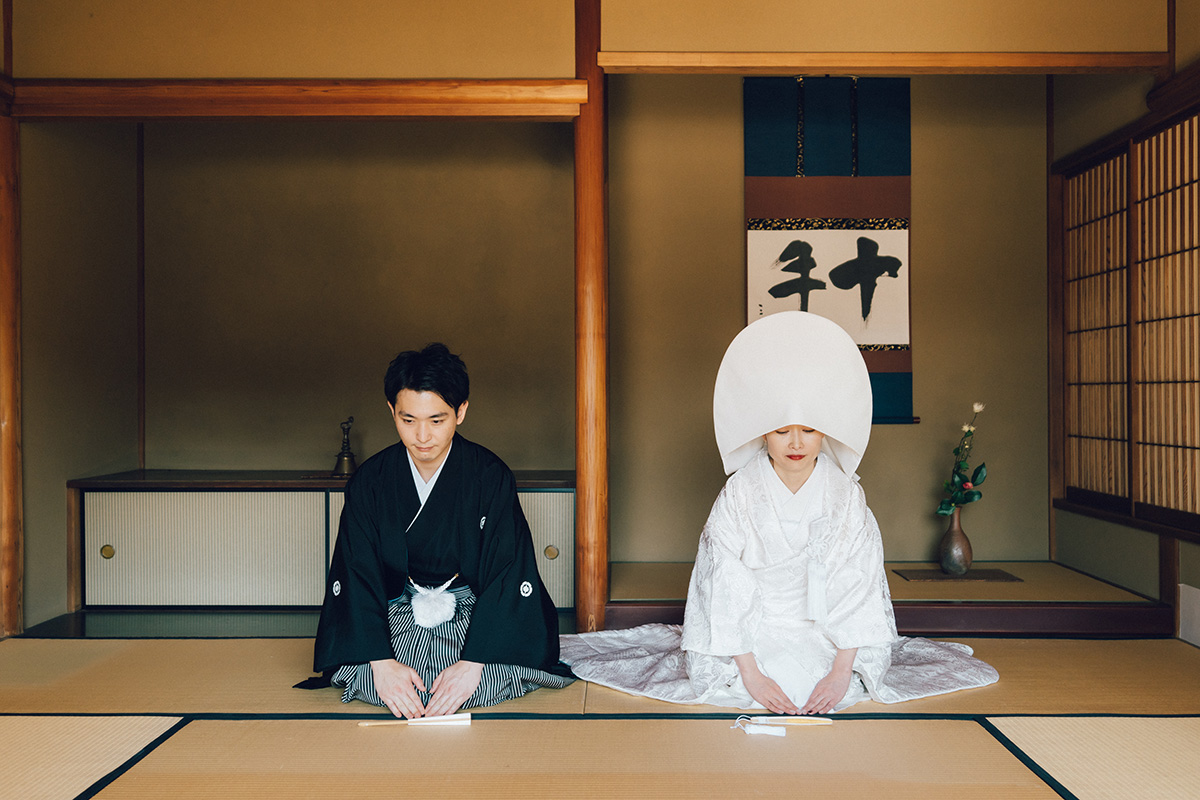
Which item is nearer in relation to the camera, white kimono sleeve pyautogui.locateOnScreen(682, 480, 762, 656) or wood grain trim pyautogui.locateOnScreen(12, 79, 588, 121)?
white kimono sleeve pyautogui.locateOnScreen(682, 480, 762, 656)

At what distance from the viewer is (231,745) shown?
210cm

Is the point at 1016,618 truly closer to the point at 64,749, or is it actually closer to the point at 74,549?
the point at 64,749

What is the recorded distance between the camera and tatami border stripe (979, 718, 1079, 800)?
1837 millimetres

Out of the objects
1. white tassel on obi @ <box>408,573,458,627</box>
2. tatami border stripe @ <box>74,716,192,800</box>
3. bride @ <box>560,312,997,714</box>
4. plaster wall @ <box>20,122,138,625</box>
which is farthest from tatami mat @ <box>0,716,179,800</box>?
plaster wall @ <box>20,122,138,625</box>

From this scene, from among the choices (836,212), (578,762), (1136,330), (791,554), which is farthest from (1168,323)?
(578,762)

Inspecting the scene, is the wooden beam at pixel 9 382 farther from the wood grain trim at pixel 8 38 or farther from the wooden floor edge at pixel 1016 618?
the wooden floor edge at pixel 1016 618

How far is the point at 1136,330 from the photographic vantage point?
347 centimetres

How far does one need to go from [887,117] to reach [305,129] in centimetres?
306

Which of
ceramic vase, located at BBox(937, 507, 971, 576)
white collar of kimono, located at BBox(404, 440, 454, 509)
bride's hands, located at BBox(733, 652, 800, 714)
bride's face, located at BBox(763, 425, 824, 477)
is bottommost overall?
bride's hands, located at BBox(733, 652, 800, 714)

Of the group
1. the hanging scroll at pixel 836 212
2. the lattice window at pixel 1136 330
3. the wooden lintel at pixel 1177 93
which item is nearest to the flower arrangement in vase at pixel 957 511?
the hanging scroll at pixel 836 212

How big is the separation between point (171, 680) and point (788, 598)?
1.95m

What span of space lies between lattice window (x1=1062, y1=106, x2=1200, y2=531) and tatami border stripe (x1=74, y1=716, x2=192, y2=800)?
3.52 metres

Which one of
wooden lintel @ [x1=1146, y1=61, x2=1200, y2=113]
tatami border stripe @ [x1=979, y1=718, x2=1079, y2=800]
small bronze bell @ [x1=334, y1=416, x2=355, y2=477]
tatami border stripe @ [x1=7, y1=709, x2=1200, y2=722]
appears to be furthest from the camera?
small bronze bell @ [x1=334, y1=416, x2=355, y2=477]

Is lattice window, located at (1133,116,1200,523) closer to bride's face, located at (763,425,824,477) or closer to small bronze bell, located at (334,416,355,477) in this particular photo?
bride's face, located at (763,425,824,477)
